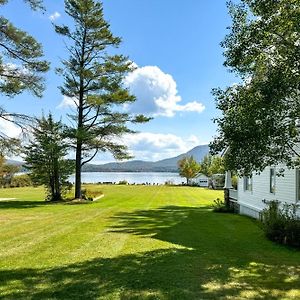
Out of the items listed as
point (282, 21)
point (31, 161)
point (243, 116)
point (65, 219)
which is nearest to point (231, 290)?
point (243, 116)

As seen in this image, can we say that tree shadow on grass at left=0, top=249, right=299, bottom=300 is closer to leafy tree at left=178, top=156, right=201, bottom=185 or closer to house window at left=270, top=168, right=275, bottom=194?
house window at left=270, top=168, right=275, bottom=194

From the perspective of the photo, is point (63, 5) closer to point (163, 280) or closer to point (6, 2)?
point (6, 2)

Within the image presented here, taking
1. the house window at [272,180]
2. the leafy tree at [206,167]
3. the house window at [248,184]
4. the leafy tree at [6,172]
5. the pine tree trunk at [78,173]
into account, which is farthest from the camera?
the leafy tree at [206,167]

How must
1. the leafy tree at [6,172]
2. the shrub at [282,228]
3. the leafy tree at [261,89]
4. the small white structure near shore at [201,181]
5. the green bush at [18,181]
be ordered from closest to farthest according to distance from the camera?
the leafy tree at [261,89]
the shrub at [282,228]
the leafy tree at [6,172]
the green bush at [18,181]
the small white structure near shore at [201,181]

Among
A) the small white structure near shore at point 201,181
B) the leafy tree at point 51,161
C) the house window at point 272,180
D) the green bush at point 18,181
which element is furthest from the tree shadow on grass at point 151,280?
the small white structure near shore at point 201,181

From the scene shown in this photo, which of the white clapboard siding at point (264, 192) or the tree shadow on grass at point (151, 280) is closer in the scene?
the tree shadow on grass at point (151, 280)

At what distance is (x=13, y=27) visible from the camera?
1805 cm

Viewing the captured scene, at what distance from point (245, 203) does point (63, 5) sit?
1841 centimetres

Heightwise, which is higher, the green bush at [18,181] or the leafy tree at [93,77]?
the leafy tree at [93,77]

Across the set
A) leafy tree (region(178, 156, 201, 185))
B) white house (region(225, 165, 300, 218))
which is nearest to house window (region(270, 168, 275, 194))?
white house (region(225, 165, 300, 218))

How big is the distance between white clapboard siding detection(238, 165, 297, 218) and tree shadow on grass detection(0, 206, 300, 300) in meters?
4.10

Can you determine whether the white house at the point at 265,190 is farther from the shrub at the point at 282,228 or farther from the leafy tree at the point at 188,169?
the leafy tree at the point at 188,169

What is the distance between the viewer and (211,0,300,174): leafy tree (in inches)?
318

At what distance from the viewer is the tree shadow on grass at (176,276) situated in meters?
6.08
